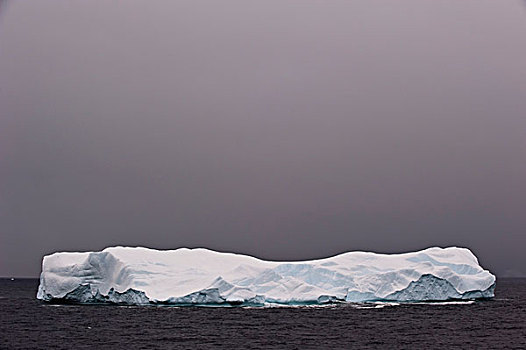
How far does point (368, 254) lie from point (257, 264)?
16.1 ft

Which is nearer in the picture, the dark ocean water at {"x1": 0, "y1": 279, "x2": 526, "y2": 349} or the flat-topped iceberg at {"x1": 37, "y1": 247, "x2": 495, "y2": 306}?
the dark ocean water at {"x1": 0, "y1": 279, "x2": 526, "y2": 349}

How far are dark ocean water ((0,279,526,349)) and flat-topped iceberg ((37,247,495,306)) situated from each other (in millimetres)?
605

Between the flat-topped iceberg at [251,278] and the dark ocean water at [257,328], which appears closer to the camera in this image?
the dark ocean water at [257,328]

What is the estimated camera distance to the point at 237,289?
1133 inches

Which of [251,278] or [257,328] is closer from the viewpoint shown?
[257,328]

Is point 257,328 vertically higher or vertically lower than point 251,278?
lower

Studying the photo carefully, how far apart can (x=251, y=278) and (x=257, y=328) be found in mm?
6417

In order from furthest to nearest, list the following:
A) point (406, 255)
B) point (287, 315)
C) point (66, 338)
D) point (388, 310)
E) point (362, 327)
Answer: point (406, 255) → point (388, 310) → point (287, 315) → point (362, 327) → point (66, 338)

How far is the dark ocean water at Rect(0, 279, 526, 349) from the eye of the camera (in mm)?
19891

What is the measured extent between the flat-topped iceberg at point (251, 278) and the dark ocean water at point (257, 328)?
605 millimetres

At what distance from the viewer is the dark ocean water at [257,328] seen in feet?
65.3

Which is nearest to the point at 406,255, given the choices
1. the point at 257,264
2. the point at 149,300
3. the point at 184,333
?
the point at 257,264

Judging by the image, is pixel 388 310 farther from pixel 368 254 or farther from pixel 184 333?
pixel 184 333

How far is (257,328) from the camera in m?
23.3
